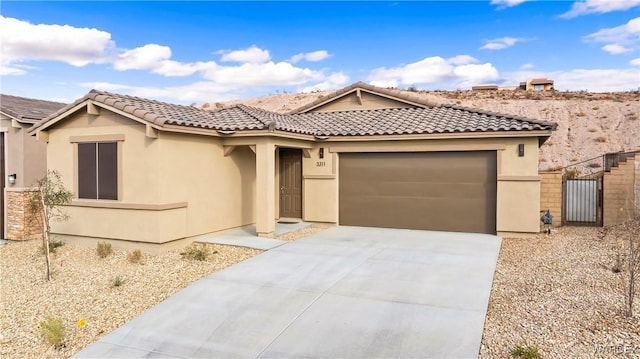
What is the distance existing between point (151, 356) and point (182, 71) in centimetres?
3909

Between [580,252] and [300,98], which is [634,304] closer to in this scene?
[580,252]

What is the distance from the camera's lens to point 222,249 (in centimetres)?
983

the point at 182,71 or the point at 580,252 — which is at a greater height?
the point at 182,71

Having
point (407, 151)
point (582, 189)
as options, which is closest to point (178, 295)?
point (407, 151)

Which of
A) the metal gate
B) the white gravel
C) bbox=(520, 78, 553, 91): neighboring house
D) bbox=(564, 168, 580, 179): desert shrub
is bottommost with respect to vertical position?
the white gravel

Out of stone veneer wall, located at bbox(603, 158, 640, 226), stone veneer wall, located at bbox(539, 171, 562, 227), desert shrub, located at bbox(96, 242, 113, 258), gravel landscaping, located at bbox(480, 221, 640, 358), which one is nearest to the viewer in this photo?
gravel landscaping, located at bbox(480, 221, 640, 358)

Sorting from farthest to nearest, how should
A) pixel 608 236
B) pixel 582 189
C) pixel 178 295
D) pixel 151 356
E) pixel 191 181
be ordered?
pixel 582 189 → pixel 608 236 → pixel 191 181 → pixel 178 295 → pixel 151 356

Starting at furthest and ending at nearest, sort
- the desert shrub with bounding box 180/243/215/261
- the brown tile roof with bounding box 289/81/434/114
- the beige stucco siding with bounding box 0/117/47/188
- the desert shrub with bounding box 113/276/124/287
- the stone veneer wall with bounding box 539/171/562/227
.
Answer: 1. the brown tile roof with bounding box 289/81/434/114
2. the stone veneer wall with bounding box 539/171/562/227
3. the beige stucco siding with bounding box 0/117/47/188
4. the desert shrub with bounding box 180/243/215/261
5. the desert shrub with bounding box 113/276/124/287

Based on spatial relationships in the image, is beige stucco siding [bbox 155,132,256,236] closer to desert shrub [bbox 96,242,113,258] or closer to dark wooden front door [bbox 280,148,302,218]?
dark wooden front door [bbox 280,148,302,218]

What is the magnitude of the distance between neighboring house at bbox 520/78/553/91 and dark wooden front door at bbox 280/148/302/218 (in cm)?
4252

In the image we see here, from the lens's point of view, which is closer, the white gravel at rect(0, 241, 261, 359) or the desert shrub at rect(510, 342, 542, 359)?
the desert shrub at rect(510, 342, 542, 359)

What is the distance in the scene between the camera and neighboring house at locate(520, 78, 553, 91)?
48347mm

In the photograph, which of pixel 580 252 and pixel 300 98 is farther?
pixel 300 98

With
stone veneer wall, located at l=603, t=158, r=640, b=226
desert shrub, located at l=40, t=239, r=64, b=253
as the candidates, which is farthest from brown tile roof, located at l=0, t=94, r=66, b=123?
stone veneer wall, located at l=603, t=158, r=640, b=226
